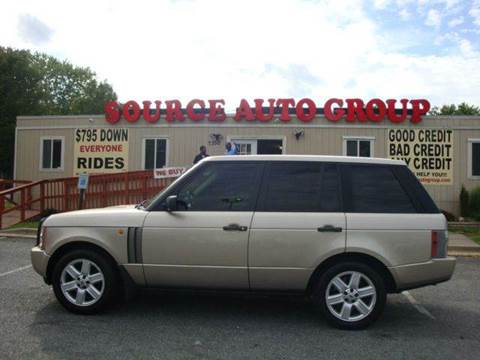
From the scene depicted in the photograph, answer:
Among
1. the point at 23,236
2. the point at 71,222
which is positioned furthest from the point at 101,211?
the point at 23,236

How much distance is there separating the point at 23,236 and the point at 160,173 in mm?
4110

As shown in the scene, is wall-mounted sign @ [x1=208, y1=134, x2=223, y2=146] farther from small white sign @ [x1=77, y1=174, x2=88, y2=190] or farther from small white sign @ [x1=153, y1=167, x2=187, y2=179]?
small white sign @ [x1=77, y1=174, x2=88, y2=190]

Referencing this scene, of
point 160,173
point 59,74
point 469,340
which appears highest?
point 59,74

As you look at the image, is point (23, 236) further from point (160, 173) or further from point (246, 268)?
point (246, 268)

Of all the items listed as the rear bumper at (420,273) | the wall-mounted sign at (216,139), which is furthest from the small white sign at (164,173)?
the rear bumper at (420,273)

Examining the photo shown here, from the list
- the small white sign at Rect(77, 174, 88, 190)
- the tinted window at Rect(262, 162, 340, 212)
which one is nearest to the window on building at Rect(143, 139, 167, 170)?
the small white sign at Rect(77, 174, 88, 190)

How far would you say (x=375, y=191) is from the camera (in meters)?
4.82

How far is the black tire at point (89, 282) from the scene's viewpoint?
4852 millimetres

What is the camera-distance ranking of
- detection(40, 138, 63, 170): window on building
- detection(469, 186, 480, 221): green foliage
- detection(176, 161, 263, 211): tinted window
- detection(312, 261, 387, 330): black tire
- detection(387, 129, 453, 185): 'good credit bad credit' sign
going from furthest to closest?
detection(40, 138, 63, 170): window on building < detection(387, 129, 453, 185): 'good credit bad credit' sign < detection(469, 186, 480, 221): green foliage < detection(176, 161, 263, 211): tinted window < detection(312, 261, 387, 330): black tire

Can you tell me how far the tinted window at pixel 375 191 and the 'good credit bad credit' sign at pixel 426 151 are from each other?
431 inches

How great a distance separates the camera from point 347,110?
15266 mm

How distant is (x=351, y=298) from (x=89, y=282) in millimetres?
2769

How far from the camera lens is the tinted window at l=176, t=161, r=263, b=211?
190 inches

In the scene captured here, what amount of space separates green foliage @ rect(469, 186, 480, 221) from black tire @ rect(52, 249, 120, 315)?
1272cm
